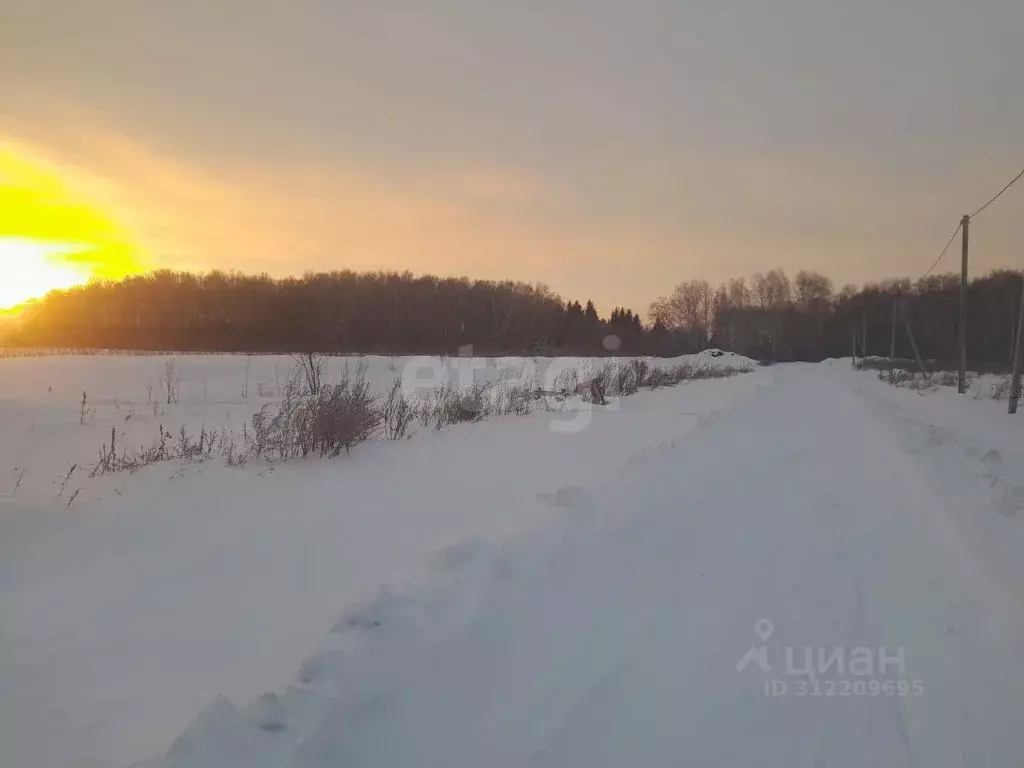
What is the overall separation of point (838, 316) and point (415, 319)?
60.5m

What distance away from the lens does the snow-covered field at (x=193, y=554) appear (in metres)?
2.46

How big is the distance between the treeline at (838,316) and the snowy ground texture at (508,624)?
4368cm

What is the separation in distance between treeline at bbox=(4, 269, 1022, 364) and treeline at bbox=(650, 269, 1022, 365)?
21 centimetres

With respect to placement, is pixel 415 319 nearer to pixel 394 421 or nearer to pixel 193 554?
pixel 394 421

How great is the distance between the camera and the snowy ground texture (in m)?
2.31

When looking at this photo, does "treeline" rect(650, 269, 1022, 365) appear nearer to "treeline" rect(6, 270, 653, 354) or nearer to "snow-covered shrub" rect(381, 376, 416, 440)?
"treeline" rect(6, 270, 653, 354)

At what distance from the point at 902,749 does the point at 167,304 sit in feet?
246

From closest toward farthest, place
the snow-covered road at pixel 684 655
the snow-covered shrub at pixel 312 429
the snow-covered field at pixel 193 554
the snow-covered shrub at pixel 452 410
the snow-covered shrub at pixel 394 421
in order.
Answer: the snow-covered road at pixel 684 655 → the snow-covered field at pixel 193 554 → the snow-covered shrub at pixel 312 429 → the snow-covered shrub at pixel 394 421 → the snow-covered shrub at pixel 452 410

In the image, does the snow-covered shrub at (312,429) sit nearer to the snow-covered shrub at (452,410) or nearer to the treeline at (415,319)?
the snow-covered shrub at (452,410)

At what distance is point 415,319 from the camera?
61.1m

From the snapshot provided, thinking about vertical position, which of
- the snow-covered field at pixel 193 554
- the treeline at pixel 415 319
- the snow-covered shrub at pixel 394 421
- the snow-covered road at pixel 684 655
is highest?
the treeline at pixel 415 319

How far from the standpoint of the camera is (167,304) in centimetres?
6384

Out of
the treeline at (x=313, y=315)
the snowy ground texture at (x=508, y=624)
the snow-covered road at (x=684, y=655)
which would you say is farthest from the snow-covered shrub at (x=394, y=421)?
the treeline at (x=313, y=315)

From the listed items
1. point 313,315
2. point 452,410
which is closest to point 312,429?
point 452,410
